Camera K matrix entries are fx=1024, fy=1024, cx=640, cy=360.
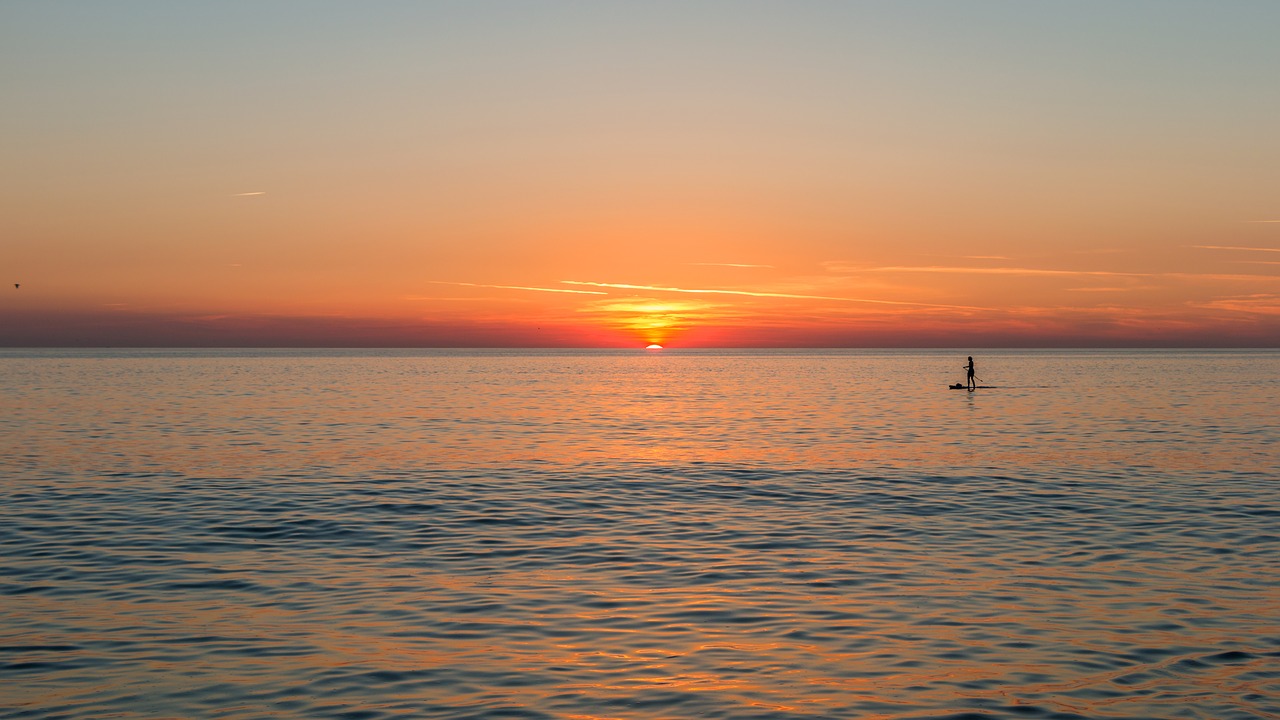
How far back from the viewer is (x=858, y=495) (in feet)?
96.4

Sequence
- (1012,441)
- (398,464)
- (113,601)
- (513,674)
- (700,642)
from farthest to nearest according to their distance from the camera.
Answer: (1012,441) < (398,464) < (113,601) < (700,642) < (513,674)

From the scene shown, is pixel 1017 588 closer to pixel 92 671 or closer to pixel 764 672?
pixel 764 672

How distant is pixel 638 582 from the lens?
18.0 m

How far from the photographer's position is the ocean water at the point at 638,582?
12.2 meters

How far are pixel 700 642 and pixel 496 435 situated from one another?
120ft

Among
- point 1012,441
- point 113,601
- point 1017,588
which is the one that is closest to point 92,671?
point 113,601

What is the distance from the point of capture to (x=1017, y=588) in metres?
17.5

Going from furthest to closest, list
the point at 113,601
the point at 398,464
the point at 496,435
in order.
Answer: the point at 496,435 < the point at 398,464 < the point at 113,601

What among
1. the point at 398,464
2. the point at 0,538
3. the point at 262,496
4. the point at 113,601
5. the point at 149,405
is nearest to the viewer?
the point at 113,601

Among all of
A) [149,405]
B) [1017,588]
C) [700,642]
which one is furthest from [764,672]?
[149,405]

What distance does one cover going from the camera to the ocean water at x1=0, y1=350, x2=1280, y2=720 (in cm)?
1216

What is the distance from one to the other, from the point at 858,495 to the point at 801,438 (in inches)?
757

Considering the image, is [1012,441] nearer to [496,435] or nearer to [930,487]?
[930,487]

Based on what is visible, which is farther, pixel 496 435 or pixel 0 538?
pixel 496 435
